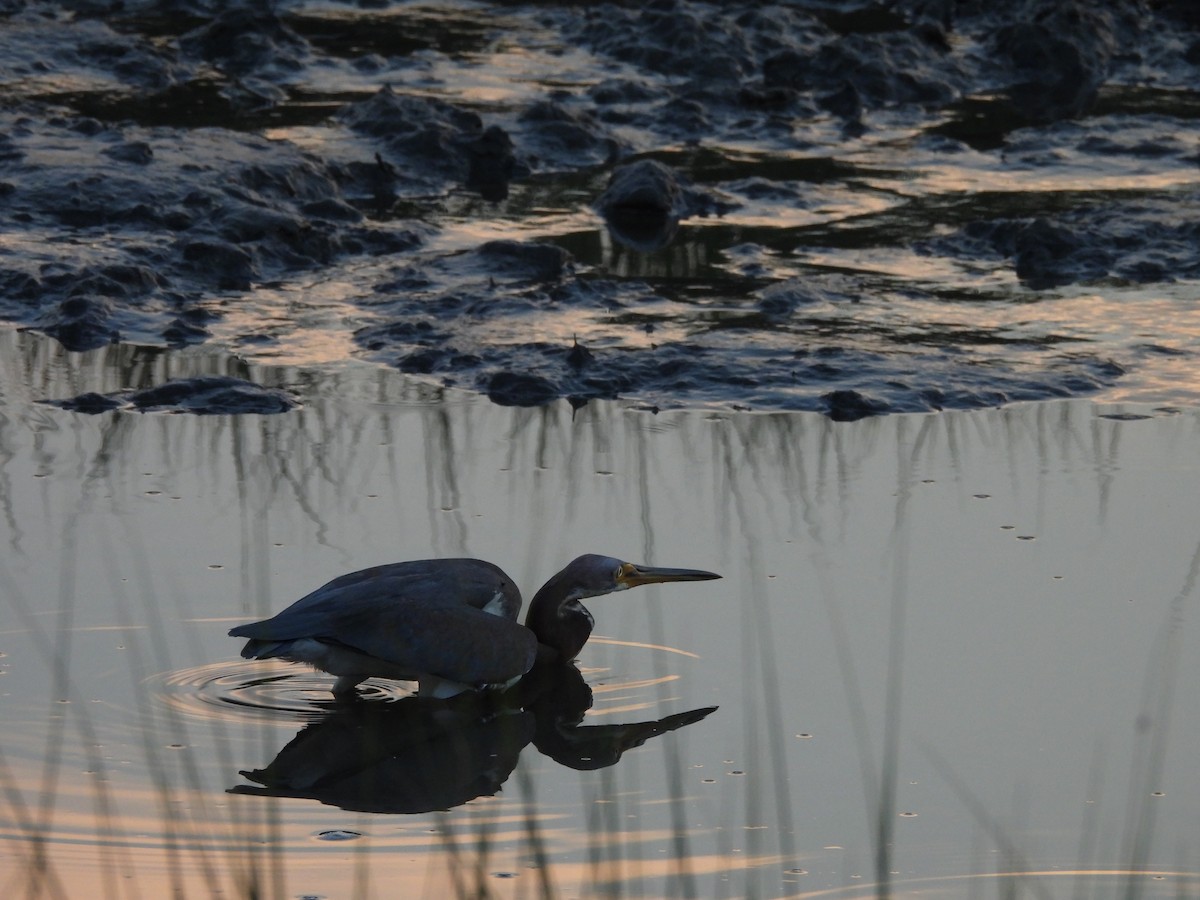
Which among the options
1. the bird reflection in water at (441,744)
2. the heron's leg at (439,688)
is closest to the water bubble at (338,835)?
the bird reflection in water at (441,744)

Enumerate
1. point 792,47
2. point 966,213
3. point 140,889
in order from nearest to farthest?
point 140,889
point 966,213
point 792,47

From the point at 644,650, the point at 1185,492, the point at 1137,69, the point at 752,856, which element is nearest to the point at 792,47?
the point at 1137,69

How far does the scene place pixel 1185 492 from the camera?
18.3 feet

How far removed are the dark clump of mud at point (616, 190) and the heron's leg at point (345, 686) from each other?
1.75m

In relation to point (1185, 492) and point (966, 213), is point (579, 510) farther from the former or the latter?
point (966, 213)

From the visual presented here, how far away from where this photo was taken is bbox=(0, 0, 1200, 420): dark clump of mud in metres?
6.79

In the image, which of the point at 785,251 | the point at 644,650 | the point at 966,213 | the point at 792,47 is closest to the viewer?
the point at 644,650

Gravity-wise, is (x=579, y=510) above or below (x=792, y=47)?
below

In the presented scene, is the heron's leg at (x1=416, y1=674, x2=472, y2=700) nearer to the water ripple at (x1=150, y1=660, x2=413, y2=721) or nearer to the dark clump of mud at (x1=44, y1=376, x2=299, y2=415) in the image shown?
the water ripple at (x1=150, y1=660, x2=413, y2=721)

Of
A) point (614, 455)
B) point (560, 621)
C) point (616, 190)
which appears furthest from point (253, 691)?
point (616, 190)

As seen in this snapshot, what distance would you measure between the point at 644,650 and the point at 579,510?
70cm

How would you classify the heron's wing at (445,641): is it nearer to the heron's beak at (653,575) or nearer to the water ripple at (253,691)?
the water ripple at (253,691)

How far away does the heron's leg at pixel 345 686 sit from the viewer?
4.61 meters

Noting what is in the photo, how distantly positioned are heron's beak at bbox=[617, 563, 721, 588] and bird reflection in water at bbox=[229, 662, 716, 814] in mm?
252
